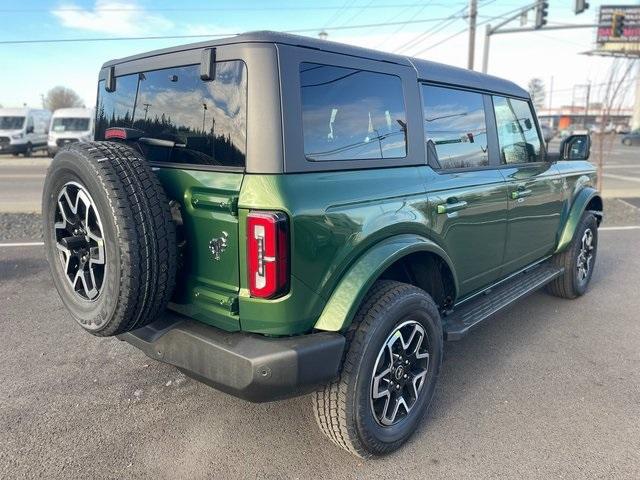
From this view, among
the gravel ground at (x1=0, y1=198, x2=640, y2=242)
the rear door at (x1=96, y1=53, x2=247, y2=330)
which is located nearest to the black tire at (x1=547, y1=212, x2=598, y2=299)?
the rear door at (x1=96, y1=53, x2=247, y2=330)

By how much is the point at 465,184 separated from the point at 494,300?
101cm

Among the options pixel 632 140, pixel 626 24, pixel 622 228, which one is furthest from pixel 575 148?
pixel 626 24

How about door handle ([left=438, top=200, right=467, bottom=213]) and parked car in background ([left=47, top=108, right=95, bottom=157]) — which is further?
parked car in background ([left=47, top=108, right=95, bottom=157])

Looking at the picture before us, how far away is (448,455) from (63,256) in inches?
90.6

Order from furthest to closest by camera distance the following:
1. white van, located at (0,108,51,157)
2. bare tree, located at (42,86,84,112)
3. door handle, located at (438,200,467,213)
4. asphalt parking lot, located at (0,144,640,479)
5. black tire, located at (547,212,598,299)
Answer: bare tree, located at (42,86,84,112) < white van, located at (0,108,51,157) < black tire, located at (547,212,598,299) < door handle, located at (438,200,467,213) < asphalt parking lot, located at (0,144,640,479)

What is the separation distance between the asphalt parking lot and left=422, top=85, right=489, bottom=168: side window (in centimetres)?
148

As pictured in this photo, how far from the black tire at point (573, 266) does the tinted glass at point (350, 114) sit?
110 inches

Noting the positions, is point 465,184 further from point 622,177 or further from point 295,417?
point 622,177

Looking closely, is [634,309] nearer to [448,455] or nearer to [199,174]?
[448,455]

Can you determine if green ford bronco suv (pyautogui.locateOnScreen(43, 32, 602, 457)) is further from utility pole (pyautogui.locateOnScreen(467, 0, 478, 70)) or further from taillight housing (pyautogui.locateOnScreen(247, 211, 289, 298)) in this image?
utility pole (pyautogui.locateOnScreen(467, 0, 478, 70))

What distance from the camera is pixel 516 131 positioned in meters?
3.99

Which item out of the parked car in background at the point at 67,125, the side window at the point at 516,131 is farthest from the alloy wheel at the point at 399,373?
the parked car in background at the point at 67,125

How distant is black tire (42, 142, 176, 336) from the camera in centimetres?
214

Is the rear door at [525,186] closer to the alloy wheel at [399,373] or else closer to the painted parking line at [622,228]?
the alloy wheel at [399,373]
